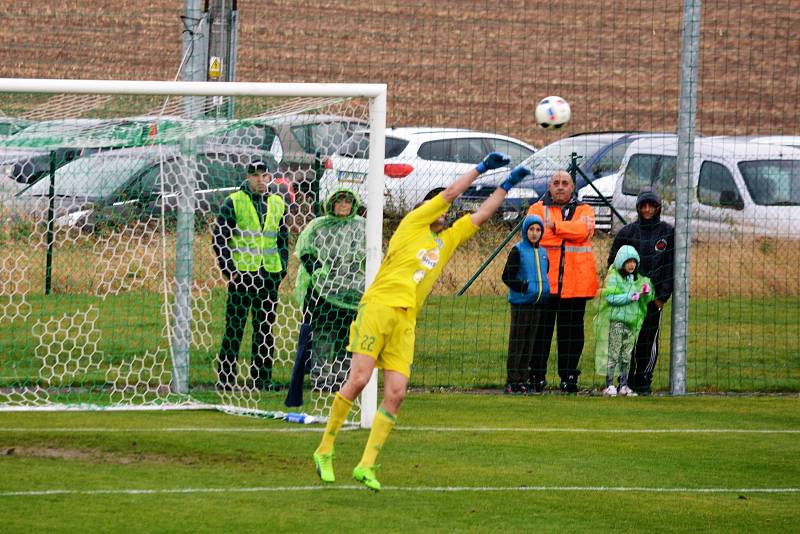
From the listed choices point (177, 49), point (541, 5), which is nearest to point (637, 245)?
point (541, 5)

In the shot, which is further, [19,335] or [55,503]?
[19,335]

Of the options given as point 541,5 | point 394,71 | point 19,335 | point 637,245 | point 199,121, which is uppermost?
point 541,5

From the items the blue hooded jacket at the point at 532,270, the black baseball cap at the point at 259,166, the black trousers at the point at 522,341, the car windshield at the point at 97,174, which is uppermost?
the black baseball cap at the point at 259,166

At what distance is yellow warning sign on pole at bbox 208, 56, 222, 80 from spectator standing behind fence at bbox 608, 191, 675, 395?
405 centimetres

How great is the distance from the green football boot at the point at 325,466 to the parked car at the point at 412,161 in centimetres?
316

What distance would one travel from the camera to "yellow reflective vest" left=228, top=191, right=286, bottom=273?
441 inches

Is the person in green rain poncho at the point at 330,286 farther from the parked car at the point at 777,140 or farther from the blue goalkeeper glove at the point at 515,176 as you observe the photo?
the parked car at the point at 777,140

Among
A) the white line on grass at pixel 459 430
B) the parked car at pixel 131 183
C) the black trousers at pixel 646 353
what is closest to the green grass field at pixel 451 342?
the black trousers at pixel 646 353

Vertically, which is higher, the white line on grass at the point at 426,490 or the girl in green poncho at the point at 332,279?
the girl in green poncho at the point at 332,279

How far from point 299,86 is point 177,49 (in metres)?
12.2

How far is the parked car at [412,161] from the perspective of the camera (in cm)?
1075

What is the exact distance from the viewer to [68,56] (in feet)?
74.2

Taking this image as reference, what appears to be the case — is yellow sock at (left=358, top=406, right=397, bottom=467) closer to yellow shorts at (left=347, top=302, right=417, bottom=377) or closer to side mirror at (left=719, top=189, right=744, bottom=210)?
yellow shorts at (left=347, top=302, right=417, bottom=377)

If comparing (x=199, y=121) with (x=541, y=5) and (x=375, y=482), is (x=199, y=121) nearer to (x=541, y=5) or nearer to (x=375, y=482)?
(x=375, y=482)
